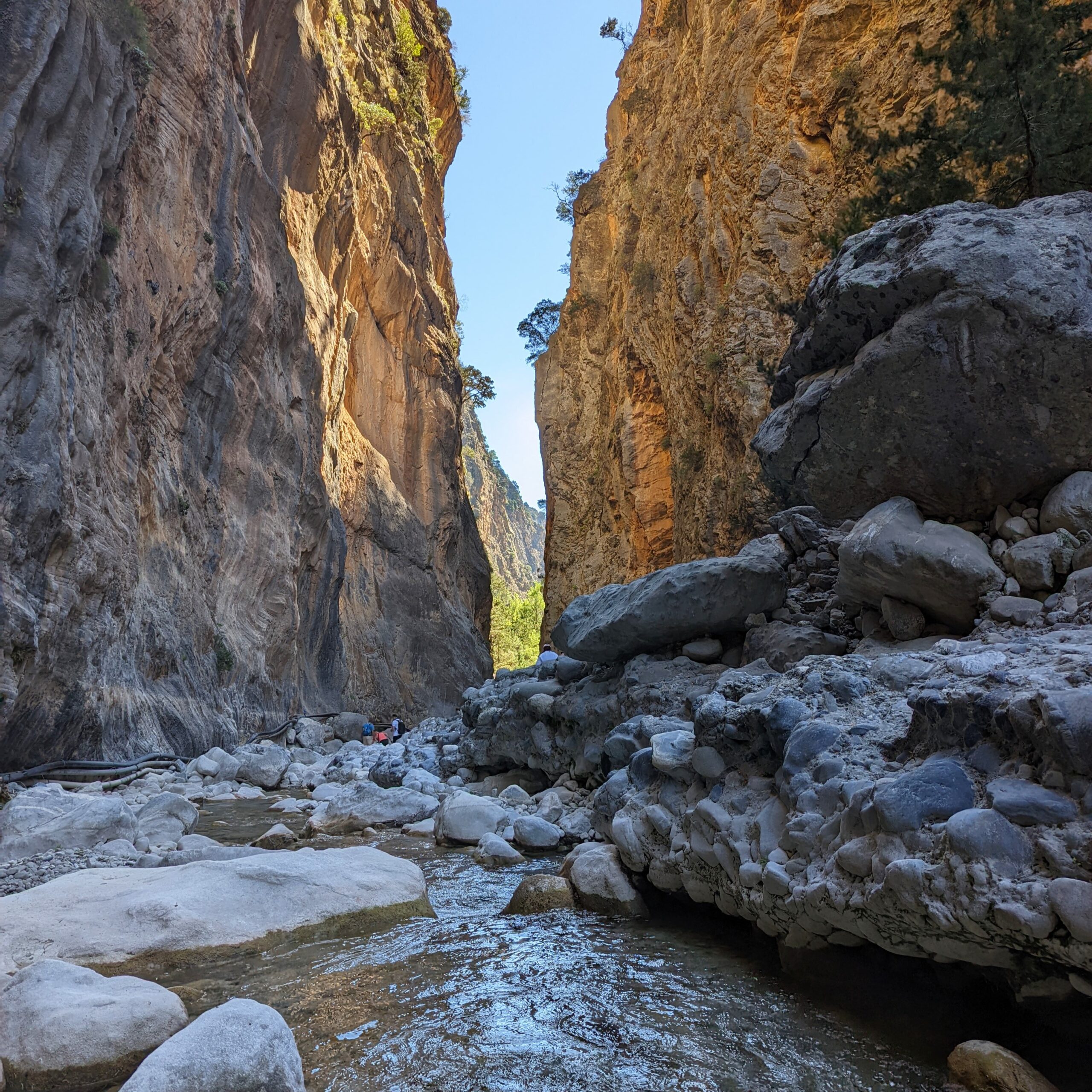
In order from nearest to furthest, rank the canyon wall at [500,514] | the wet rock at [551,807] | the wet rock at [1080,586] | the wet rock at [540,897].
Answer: the wet rock at [540,897] < the wet rock at [1080,586] < the wet rock at [551,807] < the canyon wall at [500,514]

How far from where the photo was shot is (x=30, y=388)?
839 cm

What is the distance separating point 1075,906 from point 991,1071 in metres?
0.63

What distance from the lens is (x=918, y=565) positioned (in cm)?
533

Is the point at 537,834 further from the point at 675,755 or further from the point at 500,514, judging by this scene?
the point at 500,514

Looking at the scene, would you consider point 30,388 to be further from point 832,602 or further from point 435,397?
point 435,397

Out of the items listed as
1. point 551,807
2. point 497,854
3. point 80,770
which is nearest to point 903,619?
point 497,854

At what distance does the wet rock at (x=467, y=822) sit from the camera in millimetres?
6363

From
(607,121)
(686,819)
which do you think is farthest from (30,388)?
(607,121)

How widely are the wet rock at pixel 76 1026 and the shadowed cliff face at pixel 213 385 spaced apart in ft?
21.4

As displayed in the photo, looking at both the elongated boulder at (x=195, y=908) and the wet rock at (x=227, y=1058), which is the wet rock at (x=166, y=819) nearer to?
the elongated boulder at (x=195, y=908)

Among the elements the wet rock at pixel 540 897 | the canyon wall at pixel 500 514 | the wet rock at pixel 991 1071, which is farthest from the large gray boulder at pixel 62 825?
the canyon wall at pixel 500 514

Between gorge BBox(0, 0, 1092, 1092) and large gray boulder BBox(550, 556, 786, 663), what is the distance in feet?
0.19

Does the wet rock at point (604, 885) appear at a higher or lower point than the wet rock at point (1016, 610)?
lower

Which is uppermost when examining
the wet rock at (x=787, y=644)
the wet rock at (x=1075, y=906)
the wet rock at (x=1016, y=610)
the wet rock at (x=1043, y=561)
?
the wet rock at (x=1043, y=561)
